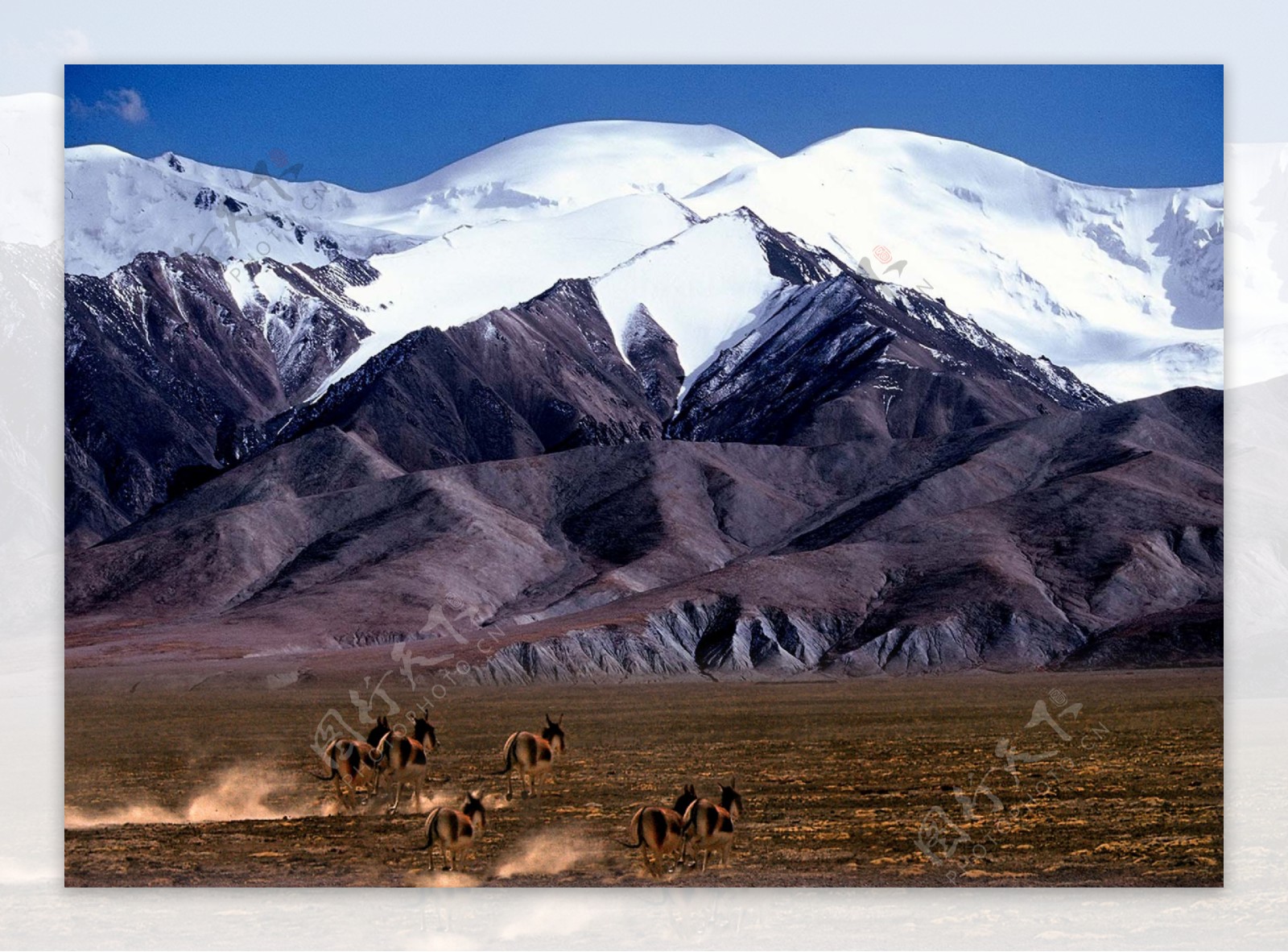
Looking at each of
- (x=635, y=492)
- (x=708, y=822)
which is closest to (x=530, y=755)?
(x=708, y=822)

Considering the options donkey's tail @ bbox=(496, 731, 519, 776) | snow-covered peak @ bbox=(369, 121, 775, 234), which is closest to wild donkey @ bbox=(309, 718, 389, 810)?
donkey's tail @ bbox=(496, 731, 519, 776)

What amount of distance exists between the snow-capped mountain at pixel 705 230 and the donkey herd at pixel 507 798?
43.1ft

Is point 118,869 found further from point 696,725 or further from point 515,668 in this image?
point 515,668

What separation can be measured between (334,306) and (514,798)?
405 ft

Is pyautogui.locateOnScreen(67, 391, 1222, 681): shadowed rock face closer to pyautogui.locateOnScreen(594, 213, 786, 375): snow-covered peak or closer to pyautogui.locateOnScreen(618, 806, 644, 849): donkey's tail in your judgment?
pyautogui.locateOnScreen(594, 213, 786, 375): snow-covered peak

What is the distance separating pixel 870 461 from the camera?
10831 cm

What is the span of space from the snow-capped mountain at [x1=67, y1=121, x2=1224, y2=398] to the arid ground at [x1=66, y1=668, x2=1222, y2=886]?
12461 millimetres

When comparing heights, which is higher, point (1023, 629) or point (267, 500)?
point (267, 500)

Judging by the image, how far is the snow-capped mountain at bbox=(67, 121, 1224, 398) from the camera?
49969 millimetres

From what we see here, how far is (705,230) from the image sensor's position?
146 metres

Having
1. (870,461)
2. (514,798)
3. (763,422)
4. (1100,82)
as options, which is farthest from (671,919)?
(763,422)

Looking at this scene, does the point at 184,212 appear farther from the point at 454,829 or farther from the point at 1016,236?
the point at 454,829

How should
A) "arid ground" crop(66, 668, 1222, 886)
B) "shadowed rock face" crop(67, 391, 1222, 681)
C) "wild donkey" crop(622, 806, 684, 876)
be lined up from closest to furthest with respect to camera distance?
"wild donkey" crop(622, 806, 684, 876)
"arid ground" crop(66, 668, 1222, 886)
"shadowed rock face" crop(67, 391, 1222, 681)

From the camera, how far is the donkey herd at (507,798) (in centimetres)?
2716
